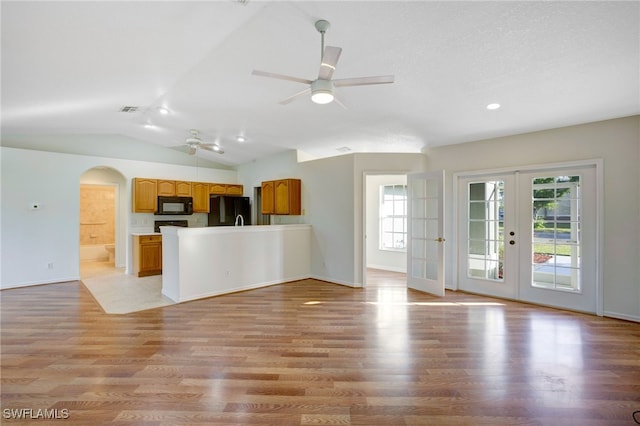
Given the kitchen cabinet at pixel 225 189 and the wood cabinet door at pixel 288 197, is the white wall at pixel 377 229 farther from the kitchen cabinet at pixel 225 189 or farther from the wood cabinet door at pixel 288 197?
the kitchen cabinet at pixel 225 189

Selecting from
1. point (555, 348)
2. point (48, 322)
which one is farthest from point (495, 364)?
point (48, 322)

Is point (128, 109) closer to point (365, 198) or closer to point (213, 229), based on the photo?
point (213, 229)

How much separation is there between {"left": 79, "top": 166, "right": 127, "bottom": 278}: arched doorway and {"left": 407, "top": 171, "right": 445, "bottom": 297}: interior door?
247 inches

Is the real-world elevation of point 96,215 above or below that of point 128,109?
below

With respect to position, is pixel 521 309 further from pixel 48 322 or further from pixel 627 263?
pixel 48 322

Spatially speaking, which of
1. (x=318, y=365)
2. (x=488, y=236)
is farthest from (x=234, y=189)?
(x=318, y=365)

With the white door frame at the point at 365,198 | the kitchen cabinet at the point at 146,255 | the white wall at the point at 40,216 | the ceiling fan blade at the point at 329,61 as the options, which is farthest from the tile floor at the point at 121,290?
the ceiling fan blade at the point at 329,61

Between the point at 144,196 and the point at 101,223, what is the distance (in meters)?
3.87

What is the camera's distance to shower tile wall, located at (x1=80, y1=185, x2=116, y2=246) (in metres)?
9.09

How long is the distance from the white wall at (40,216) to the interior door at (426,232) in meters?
6.21

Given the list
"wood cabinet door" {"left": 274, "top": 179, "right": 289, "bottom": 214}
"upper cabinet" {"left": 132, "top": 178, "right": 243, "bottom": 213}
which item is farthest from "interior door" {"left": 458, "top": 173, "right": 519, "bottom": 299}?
"upper cabinet" {"left": 132, "top": 178, "right": 243, "bottom": 213}

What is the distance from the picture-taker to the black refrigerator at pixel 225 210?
295 inches

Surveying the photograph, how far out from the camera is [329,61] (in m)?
2.33

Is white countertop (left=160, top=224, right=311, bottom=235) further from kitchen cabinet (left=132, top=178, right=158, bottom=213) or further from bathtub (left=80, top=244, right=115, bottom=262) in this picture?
bathtub (left=80, top=244, right=115, bottom=262)
